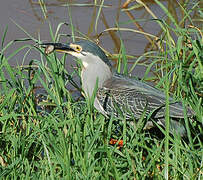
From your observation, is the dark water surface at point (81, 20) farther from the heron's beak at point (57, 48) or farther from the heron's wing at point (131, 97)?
the heron's wing at point (131, 97)

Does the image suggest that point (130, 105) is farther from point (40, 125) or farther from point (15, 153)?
point (15, 153)

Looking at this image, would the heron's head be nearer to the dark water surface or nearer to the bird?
the bird

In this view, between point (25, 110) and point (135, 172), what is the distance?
157 centimetres

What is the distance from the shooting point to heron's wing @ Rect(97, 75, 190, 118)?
15.4 feet

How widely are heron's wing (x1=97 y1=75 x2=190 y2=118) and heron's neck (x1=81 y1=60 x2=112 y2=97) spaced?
0.08 meters

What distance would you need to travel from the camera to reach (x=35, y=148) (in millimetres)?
4293

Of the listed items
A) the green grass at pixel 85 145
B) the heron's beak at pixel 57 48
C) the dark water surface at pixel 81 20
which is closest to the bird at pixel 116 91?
the heron's beak at pixel 57 48

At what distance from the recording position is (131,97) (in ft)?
15.9

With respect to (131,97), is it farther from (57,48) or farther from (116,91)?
(57,48)

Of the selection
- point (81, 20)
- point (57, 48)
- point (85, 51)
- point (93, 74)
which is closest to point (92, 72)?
point (93, 74)

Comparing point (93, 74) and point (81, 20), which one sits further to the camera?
point (81, 20)

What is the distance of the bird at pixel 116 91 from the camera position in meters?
4.65

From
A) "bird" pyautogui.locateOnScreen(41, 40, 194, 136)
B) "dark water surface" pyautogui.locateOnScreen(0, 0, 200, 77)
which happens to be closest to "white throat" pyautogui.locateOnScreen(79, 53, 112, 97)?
"bird" pyautogui.locateOnScreen(41, 40, 194, 136)

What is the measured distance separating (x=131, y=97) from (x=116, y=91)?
6.7 inches
